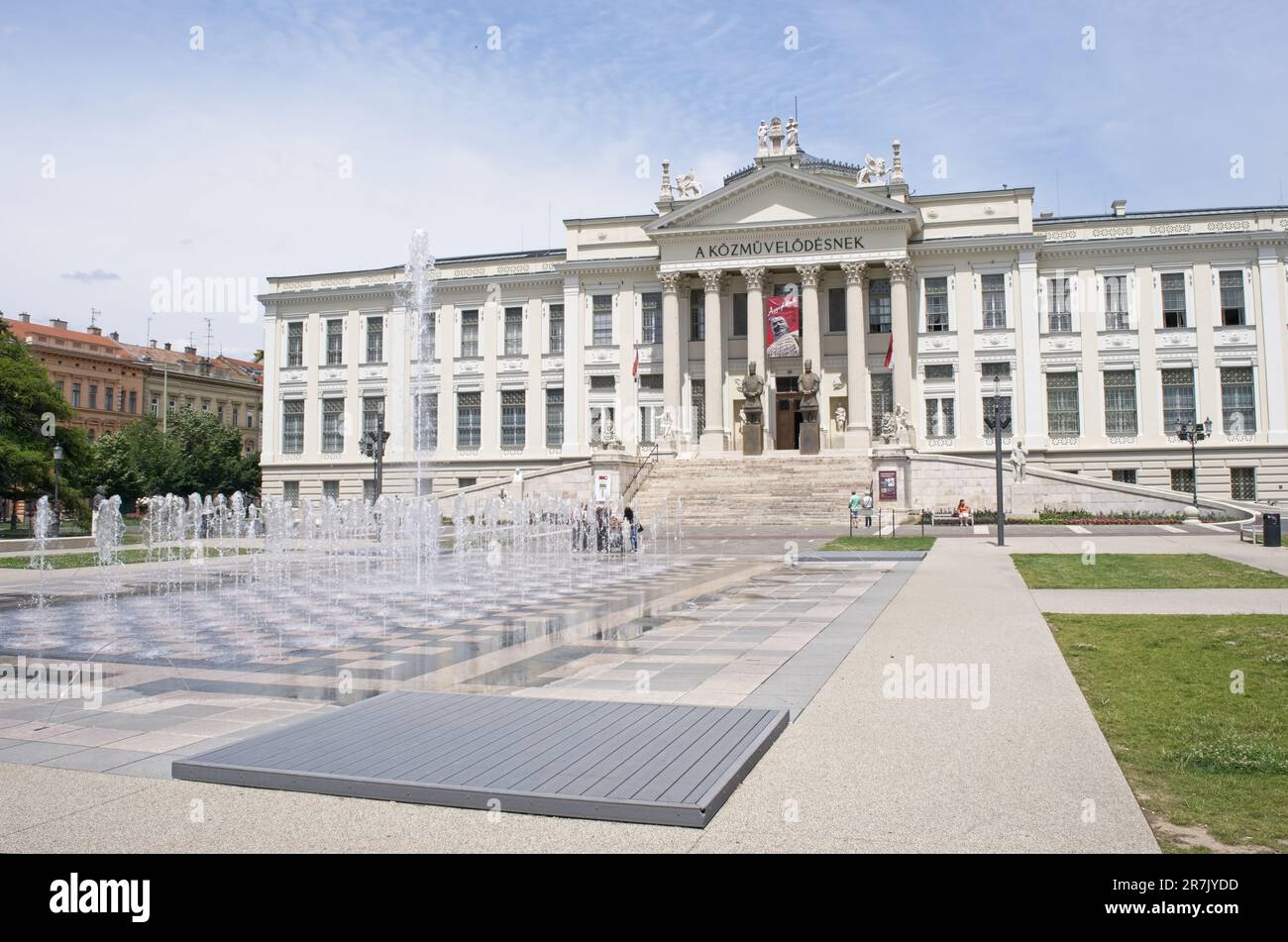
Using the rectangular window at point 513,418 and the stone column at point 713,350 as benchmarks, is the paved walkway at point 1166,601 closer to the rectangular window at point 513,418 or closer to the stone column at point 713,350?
the stone column at point 713,350

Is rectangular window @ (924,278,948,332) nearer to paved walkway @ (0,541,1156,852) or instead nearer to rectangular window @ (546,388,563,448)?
rectangular window @ (546,388,563,448)

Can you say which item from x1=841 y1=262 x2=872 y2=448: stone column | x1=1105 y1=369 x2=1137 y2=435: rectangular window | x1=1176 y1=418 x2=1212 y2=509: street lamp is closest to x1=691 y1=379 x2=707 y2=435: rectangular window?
x1=841 y1=262 x2=872 y2=448: stone column

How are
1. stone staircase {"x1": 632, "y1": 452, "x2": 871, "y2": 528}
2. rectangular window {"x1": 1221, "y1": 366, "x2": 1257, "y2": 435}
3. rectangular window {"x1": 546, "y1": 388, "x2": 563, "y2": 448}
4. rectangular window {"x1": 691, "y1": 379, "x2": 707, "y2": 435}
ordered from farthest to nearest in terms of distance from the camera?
rectangular window {"x1": 546, "y1": 388, "x2": 563, "y2": 448} → rectangular window {"x1": 691, "y1": 379, "x2": 707, "y2": 435} → rectangular window {"x1": 1221, "y1": 366, "x2": 1257, "y2": 435} → stone staircase {"x1": 632, "y1": 452, "x2": 871, "y2": 528}

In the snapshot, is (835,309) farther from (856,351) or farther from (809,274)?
(856,351)

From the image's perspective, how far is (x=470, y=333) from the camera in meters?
58.2

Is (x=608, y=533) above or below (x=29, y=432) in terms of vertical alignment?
below

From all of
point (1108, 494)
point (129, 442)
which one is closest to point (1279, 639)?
point (1108, 494)

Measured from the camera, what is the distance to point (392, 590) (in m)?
18.5

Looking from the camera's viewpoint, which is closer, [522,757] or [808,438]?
[522,757]

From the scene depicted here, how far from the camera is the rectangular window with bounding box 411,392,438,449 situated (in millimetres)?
58250

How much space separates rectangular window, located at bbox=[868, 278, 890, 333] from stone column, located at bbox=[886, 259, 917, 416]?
6.88ft

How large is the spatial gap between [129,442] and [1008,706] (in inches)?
2686

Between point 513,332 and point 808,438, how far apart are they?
65.2 ft

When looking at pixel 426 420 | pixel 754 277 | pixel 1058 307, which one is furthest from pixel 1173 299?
pixel 426 420
